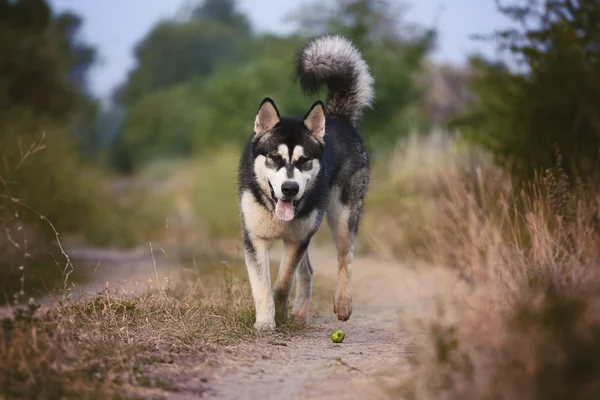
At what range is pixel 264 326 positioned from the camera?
5.77m

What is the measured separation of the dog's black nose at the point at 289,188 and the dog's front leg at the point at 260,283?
588 mm

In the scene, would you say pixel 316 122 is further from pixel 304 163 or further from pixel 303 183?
pixel 303 183

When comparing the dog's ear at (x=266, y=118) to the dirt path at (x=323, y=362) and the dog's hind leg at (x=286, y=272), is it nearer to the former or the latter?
the dog's hind leg at (x=286, y=272)

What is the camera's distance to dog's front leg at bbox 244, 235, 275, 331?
19.1 ft

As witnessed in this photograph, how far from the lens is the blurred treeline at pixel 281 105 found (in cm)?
791

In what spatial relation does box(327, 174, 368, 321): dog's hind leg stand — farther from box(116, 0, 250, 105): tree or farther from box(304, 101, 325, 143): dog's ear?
box(116, 0, 250, 105): tree

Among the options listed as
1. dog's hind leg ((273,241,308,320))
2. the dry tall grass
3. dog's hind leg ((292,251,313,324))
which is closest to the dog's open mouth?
dog's hind leg ((273,241,308,320))

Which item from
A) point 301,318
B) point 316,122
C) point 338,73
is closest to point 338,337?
point 301,318

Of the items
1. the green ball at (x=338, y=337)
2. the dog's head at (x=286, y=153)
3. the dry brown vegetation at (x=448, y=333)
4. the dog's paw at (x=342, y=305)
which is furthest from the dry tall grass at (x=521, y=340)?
the dog's paw at (x=342, y=305)

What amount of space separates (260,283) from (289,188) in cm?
82

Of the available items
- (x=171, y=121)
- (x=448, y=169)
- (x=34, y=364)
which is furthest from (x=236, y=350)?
(x=171, y=121)

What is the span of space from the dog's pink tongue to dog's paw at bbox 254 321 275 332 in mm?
791

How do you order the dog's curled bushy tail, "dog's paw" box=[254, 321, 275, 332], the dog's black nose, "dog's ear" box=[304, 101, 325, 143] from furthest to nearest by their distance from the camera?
the dog's curled bushy tail < "dog's ear" box=[304, 101, 325, 143] < "dog's paw" box=[254, 321, 275, 332] < the dog's black nose

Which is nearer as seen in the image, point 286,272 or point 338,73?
point 286,272
